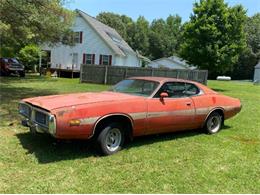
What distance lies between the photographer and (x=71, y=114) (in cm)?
552

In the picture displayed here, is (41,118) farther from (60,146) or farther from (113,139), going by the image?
(113,139)

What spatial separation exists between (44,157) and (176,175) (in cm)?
220

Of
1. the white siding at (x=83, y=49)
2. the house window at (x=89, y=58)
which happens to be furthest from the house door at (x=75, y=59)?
the house window at (x=89, y=58)

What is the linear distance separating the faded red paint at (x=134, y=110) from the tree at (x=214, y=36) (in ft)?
57.7

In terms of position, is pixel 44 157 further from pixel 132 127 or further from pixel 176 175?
pixel 176 175

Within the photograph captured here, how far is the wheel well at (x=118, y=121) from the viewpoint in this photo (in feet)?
19.5

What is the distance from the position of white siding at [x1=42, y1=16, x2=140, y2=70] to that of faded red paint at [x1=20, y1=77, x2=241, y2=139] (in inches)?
1034

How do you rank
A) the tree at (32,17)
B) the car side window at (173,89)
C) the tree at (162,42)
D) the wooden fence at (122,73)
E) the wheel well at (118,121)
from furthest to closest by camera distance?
the tree at (162,42)
the wooden fence at (122,73)
the tree at (32,17)
the car side window at (173,89)
the wheel well at (118,121)

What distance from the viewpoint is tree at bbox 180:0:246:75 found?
2525 centimetres

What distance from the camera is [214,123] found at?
833 centimetres

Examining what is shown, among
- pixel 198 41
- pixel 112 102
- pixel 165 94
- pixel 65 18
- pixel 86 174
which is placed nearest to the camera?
pixel 86 174

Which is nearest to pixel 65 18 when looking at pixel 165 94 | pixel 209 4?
pixel 165 94

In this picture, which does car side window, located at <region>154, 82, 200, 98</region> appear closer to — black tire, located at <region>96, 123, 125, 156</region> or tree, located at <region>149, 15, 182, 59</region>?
black tire, located at <region>96, 123, 125, 156</region>

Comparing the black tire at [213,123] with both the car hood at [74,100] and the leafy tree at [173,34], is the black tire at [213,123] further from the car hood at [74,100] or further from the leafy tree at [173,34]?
the leafy tree at [173,34]
